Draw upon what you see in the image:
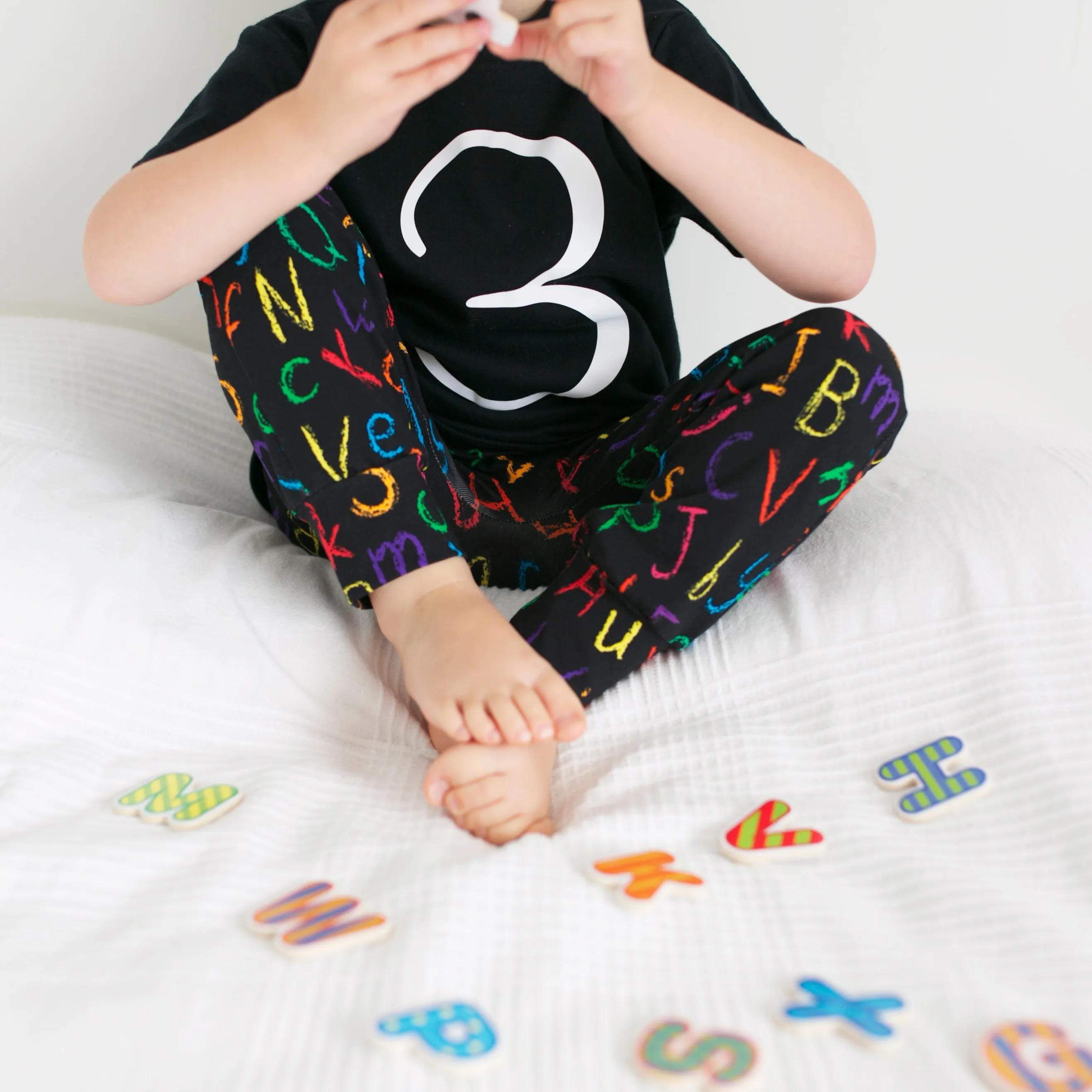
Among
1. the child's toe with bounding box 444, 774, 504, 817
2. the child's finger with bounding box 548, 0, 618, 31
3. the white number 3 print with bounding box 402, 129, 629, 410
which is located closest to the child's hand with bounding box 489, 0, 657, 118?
the child's finger with bounding box 548, 0, 618, 31

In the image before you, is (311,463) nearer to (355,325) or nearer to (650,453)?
(355,325)

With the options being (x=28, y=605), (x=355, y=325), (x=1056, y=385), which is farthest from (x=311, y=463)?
(x=1056, y=385)

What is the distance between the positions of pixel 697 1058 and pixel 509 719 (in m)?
0.22

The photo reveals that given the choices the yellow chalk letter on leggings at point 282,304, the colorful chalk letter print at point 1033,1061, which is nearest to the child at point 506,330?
the yellow chalk letter on leggings at point 282,304

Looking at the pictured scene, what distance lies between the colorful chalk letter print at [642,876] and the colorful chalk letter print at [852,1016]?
0.09 metres

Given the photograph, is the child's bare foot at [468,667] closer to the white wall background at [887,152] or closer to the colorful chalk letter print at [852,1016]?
the colorful chalk letter print at [852,1016]

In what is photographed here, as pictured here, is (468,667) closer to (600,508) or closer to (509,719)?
(509,719)

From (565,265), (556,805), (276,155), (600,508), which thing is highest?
(276,155)

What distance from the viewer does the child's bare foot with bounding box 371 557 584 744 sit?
584 mm

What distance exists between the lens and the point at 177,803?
0.58 meters

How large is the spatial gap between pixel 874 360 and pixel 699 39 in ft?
1.01

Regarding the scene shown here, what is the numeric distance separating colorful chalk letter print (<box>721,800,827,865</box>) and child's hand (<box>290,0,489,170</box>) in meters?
0.44

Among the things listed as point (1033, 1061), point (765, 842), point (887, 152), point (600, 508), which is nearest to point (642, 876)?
point (765, 842)

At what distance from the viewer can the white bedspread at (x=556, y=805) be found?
0.42 metres
